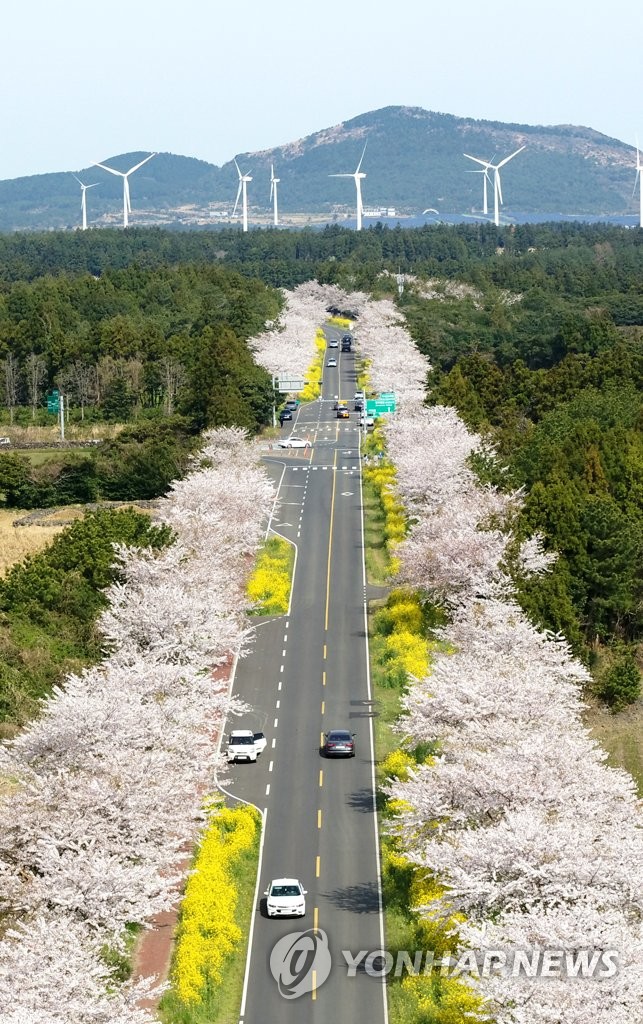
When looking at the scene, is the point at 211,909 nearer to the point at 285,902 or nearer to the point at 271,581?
the point at 285,902

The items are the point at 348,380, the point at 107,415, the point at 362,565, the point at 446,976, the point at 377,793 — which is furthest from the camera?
the point at 348,380

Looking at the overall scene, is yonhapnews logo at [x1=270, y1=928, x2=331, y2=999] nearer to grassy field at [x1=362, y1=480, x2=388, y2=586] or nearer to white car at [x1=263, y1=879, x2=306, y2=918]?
white car at [x1=263, y1=879, x2=306, y2=918]

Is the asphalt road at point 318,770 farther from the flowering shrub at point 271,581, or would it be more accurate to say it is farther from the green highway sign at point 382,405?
the green highway sign at point 382,405

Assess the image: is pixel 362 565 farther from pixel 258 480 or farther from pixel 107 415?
pixel 107 415

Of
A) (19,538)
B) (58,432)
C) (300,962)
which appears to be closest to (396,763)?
(300,962)

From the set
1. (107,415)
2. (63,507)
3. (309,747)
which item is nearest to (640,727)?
(309,747)

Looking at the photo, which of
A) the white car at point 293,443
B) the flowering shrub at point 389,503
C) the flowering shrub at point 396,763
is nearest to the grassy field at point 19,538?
the flowering shrub at point 389,503

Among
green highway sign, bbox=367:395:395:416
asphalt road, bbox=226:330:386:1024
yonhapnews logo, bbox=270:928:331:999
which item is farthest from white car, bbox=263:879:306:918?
green highway sign, bbox=367:395:395:416
